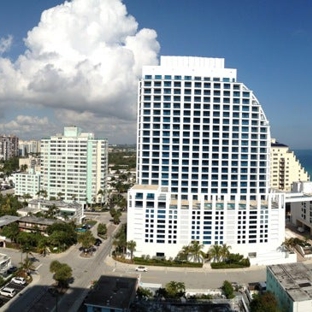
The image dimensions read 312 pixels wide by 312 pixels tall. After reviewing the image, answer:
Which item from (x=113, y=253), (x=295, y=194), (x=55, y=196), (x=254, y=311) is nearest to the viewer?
(x=254, y=311)

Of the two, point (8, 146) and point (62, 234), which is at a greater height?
point (8, 146)

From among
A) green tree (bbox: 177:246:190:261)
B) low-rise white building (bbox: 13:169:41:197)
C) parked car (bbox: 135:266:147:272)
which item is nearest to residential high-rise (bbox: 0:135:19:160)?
low-rise white building (bbox: 13:169:41:197)

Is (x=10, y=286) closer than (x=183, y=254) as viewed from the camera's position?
Yes

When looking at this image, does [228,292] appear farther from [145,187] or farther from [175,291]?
[145,187]

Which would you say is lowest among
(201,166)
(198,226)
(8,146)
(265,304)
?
(265,304)

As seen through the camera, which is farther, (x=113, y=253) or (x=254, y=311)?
(x=113, y=253)

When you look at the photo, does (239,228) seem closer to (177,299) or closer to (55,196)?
(177,299)

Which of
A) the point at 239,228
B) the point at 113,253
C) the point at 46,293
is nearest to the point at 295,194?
the point at 239,228

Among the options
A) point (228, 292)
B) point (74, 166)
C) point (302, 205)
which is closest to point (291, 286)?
point (228, 292)

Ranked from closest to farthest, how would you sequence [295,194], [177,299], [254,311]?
1. [254,311]
2. [177,299]
3. [295,194]
